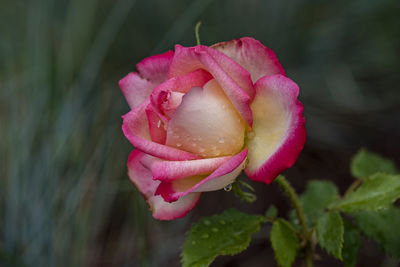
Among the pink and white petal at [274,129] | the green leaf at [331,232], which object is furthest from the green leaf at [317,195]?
the pink and white petal at [274,129]

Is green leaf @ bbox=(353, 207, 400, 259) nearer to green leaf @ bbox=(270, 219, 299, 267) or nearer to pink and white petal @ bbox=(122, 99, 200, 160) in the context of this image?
green leaf @ bbox=(270, 219, 299, 267)

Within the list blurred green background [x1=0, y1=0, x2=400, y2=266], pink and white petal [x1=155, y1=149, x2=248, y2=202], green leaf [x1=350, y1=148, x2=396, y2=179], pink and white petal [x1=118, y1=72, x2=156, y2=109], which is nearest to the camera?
pink and white petal [x1=155, y1=149, x2=248, y2=202]

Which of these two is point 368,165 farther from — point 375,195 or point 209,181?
point 209,181

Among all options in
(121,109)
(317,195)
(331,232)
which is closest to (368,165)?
(317,195)

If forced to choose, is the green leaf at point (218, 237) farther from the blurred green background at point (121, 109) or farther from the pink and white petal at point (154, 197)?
the blurred green background at point (121, 109)

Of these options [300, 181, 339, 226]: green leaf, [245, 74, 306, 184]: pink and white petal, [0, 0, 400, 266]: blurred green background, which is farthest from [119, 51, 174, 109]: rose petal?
[0, 0, 400, 266]: blurred green background

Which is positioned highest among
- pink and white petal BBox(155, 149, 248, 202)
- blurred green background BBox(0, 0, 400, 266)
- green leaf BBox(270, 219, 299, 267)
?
pink and white petal BBox(155, 149, 248, 202)
